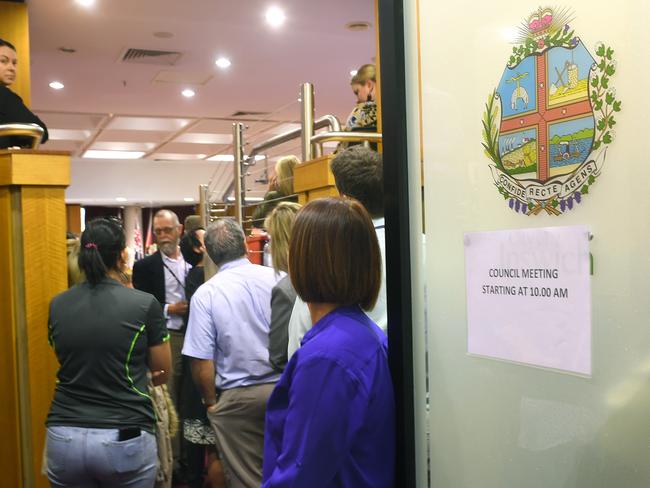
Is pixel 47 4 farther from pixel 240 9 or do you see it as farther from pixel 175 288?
pixel 175 288

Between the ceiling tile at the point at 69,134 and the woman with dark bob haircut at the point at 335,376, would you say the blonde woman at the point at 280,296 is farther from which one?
the ceiling tile at the point at 69,134

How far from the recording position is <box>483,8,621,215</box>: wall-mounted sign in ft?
2.92

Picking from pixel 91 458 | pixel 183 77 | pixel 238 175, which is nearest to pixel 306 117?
pixel 238 175

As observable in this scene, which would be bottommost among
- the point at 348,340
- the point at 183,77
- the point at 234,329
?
the point at 234,329

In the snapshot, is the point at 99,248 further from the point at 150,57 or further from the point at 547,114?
the point at 150,57

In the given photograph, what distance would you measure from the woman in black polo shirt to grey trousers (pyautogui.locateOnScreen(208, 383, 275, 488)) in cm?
48

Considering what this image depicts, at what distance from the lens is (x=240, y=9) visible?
20.1 feet

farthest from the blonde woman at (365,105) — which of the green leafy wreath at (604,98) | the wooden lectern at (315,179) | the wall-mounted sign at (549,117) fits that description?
the green leafy wreath at (604,98)

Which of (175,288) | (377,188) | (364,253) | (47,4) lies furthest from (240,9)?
(364,253)

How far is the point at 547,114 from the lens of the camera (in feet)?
3.16

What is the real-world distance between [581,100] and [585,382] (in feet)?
1.27

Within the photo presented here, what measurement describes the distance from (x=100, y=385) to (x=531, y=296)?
6.08 ft

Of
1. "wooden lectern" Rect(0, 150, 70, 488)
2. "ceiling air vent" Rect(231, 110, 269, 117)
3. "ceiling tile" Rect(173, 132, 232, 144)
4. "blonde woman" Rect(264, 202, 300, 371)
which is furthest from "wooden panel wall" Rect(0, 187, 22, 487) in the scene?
"ceiling tile" Rect(173, 132, 232, 144)

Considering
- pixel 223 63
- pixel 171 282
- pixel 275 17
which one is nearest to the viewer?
pixel 171 282
